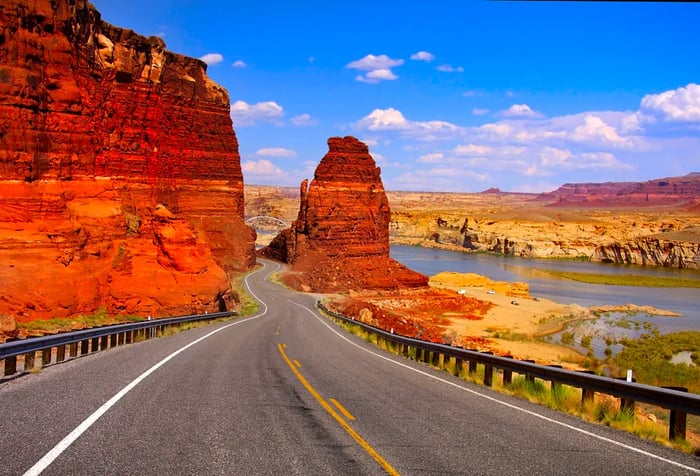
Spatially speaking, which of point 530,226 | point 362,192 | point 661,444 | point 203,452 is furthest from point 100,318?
point 530,226

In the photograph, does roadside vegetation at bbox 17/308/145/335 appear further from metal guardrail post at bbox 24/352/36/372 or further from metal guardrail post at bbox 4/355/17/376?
metal guardrail post at bbox 4/355/17/376

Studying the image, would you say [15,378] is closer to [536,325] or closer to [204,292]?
[204,292]

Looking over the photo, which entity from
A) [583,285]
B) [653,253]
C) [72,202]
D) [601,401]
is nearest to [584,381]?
[601,401]

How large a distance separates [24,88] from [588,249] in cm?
Result: 14368

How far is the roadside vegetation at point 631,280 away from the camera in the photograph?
88375 mm

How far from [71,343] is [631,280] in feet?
309

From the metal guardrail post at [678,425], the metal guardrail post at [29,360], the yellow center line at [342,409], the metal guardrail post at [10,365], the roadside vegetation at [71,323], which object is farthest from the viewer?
the roadside vegetation at [71,323]

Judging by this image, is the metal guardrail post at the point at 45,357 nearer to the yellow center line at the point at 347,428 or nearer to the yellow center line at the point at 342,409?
the yellow center line at the point at 347,428

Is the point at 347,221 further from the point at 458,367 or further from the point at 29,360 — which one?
the point at 29,360

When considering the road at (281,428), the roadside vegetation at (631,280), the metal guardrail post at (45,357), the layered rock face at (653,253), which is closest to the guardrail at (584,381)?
the road at (281,428)

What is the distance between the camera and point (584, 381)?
389 inches

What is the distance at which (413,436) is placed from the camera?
23.6ft

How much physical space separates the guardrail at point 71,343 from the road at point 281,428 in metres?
0.47

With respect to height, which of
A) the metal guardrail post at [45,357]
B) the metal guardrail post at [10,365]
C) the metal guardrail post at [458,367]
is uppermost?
the metal guardrail post at [10,365]
